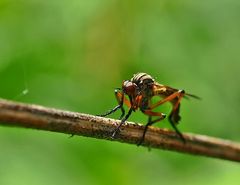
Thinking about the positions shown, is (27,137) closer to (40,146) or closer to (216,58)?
(40,146)

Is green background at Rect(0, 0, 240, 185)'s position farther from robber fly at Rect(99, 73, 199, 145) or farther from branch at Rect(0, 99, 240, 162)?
branch at Rect(0, 99, 240, 162)

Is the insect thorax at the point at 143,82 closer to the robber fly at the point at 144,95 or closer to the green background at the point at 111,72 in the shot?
the robber fly at the point at 144,95

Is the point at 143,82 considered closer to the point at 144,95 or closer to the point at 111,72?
the point at 144,95

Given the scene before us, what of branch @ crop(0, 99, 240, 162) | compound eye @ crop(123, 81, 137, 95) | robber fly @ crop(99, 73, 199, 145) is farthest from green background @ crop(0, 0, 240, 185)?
branch @ crop(0, 99, 240, 162)

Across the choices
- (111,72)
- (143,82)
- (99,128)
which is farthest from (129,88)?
(111,72)

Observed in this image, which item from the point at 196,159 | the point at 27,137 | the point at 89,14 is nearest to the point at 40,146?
the point at 27,137

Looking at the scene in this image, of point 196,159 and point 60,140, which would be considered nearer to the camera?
point 60,140
